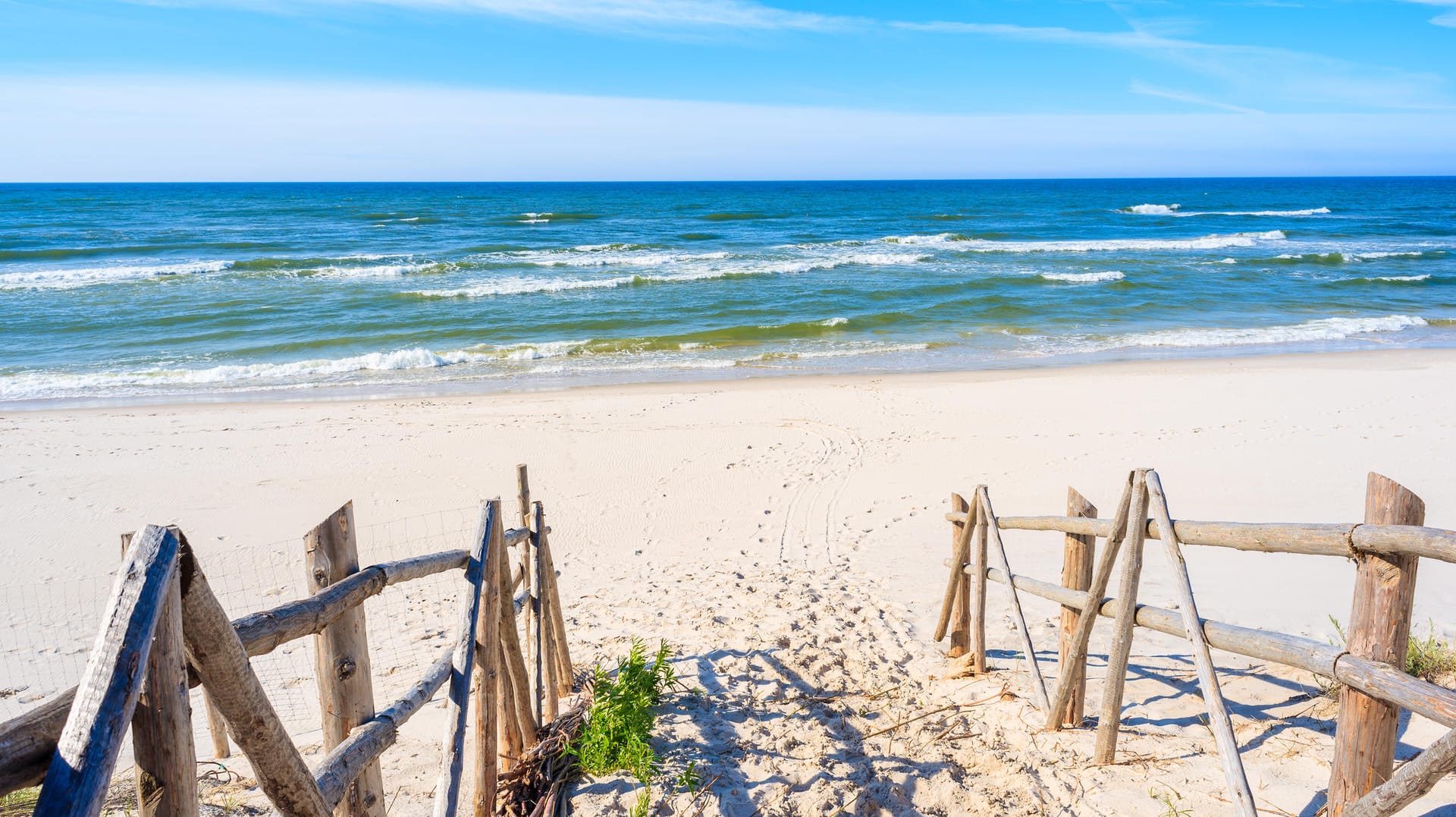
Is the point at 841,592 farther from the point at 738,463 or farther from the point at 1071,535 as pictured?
the point at 738,463

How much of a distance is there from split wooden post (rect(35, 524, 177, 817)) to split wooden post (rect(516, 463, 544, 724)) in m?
3.14

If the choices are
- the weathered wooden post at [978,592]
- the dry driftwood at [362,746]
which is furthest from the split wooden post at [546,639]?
the weathered wooden post at [978,592]

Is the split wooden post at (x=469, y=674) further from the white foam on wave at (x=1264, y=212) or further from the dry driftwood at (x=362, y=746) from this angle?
the white foam on wave at (x=1264, y=212)

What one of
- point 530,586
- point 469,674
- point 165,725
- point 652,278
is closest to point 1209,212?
point 652,278

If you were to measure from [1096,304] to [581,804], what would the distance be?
876 inches

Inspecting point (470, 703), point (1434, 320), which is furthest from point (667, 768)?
point (1434, 320)

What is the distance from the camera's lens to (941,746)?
4371mm

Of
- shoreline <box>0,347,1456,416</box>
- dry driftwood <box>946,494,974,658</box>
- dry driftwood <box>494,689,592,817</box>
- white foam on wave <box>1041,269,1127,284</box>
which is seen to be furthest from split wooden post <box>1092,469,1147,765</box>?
white foam on wave <box>1041,269,1127,284</box>

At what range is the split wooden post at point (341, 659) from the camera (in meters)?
2.68

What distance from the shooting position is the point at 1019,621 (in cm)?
488

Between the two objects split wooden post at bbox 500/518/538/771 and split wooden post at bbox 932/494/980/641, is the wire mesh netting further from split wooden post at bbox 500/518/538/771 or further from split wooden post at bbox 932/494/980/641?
split wooden post at bbox 932/494/980/641

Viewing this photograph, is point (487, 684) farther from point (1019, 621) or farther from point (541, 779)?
point (1019, 621)

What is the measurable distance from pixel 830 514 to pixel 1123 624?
4989 millimetres

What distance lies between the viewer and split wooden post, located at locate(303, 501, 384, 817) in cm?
268
